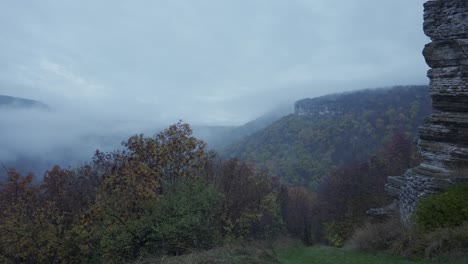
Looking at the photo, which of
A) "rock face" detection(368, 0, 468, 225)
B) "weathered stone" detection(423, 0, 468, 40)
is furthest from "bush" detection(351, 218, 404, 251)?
"weathered stone" detection(423, 0, 468, 40)

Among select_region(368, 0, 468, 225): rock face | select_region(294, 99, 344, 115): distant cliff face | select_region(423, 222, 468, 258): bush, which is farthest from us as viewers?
select_region(294, 99, 344, 115): distant cliff face

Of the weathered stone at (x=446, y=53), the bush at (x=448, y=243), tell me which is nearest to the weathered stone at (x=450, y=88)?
the weathered stone at (x=446, y=53)

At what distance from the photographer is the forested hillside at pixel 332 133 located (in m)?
72.1

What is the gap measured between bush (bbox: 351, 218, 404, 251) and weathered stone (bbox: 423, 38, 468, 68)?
7269mm

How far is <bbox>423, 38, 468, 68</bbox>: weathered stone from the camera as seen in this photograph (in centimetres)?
1407

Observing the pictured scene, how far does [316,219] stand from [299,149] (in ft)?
135

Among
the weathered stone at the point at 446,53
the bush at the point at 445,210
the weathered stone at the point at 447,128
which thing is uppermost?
the weathered stone at the point at 446,53

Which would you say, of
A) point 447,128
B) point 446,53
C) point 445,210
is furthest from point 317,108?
point 445,210

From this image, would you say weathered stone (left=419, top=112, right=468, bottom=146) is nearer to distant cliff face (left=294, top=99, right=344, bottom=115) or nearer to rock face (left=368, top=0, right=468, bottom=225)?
rock face (left=368, top=0, right=468, bottom=225)

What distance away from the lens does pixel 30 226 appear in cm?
1455

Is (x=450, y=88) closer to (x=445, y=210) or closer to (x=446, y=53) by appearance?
(x=446, y=53)

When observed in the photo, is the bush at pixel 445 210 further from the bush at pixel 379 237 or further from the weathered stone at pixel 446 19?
the weathered stone at pixel 446 19

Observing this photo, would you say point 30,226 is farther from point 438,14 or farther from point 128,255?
point 438,14

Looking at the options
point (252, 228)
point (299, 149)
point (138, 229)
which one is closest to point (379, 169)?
point (252, 228)
